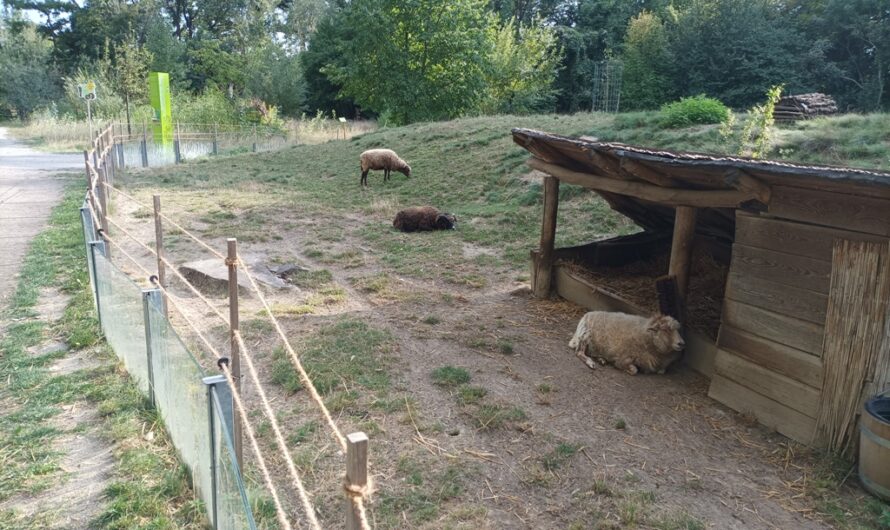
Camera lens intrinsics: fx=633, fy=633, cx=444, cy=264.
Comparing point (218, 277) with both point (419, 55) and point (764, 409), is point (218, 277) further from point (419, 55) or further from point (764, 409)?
point (419, 55)

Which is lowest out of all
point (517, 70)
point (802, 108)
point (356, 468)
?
point (356, 468)

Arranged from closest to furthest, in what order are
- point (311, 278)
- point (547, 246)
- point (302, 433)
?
point (302, 433), point (547, 246), point (311, 278)

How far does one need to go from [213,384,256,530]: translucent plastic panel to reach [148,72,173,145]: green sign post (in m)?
24.5

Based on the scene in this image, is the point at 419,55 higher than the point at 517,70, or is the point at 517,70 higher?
the point at 419,55

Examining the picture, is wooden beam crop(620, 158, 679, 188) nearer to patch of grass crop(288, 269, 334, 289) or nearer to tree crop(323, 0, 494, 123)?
patch of grass crop(288, 269, 334, 289)

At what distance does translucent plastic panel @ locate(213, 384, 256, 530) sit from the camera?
97.0 inches

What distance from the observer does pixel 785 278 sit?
4809 mm

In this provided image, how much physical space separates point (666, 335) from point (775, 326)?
0.92m

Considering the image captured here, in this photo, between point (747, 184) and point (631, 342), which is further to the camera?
point (631, 342)

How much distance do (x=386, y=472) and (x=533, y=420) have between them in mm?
1270

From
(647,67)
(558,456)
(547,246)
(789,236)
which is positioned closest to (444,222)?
(547,246)

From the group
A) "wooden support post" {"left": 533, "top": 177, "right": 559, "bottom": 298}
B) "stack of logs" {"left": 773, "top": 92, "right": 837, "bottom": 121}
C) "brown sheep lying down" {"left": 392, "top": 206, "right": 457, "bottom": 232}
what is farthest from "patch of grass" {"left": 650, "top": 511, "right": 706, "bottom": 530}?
"stack of logs" {"left": 773, "top": 92, "right": 837, "bottom": 121}

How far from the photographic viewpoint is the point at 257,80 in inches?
1485

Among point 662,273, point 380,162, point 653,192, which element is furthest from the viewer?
point 380,162
